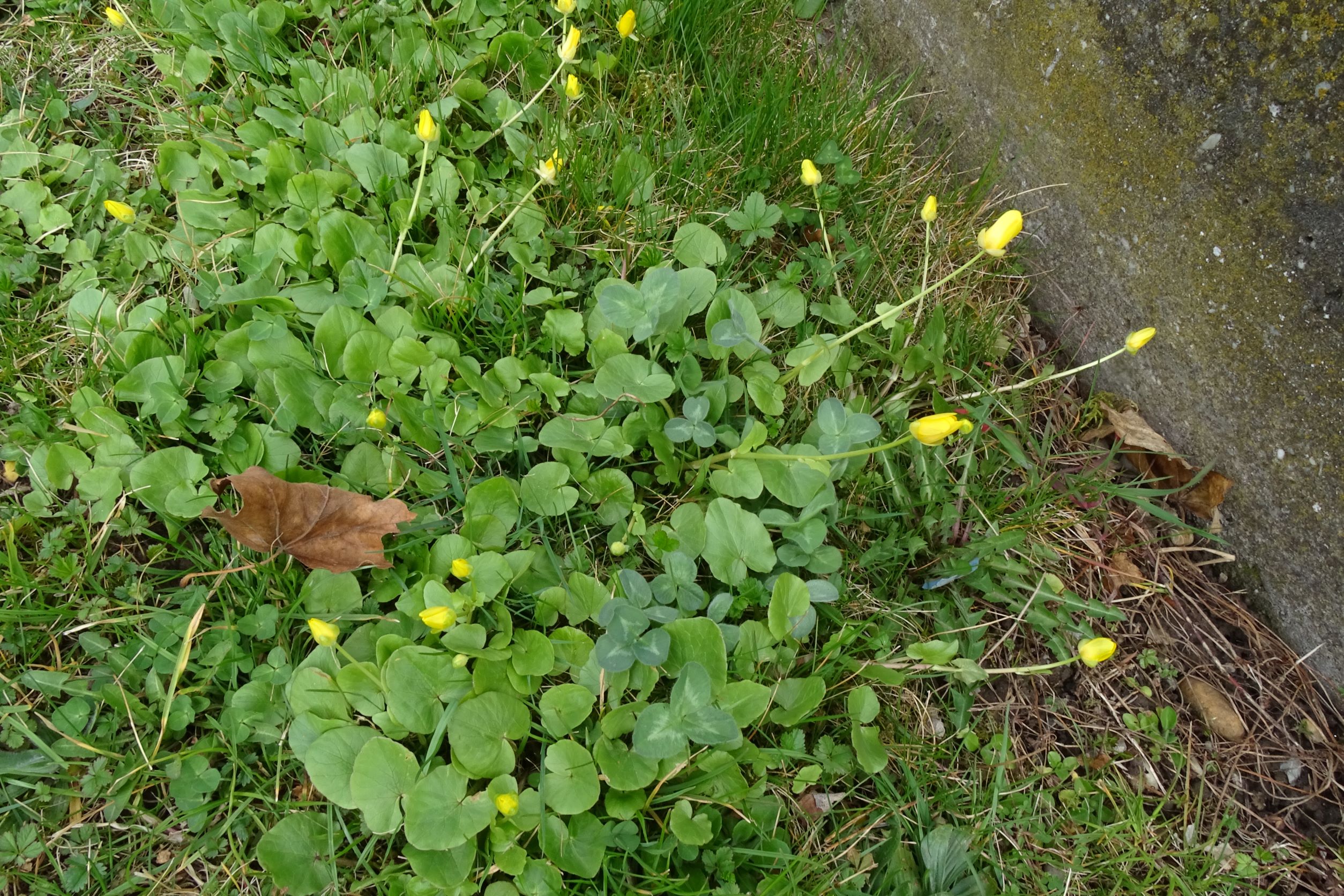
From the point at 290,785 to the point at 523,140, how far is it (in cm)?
166

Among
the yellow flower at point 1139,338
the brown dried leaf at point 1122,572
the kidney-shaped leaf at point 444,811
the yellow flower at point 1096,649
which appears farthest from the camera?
→ the brown dried leaf at point 1122,572

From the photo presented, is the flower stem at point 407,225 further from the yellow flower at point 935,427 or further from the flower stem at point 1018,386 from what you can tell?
the flower stem at point 1018,386

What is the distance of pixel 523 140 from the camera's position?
2213mm

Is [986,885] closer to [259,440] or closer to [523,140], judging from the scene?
[259,440]

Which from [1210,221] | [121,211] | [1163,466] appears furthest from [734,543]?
[121,211]

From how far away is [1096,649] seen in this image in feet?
5.36

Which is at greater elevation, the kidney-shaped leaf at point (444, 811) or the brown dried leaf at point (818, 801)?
the kidney-shaped leaf at point (444, 811)

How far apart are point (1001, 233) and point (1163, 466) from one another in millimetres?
926

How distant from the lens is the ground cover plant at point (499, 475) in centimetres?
153

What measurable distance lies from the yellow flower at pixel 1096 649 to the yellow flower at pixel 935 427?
0.53 meters

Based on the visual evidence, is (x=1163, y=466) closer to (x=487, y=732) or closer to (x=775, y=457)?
(x=775, y=457)

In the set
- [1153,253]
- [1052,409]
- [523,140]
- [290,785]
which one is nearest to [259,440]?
[290,785]

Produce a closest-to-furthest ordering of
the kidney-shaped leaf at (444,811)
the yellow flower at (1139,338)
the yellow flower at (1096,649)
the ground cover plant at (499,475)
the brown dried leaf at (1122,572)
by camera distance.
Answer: the kidney-shaped leaf at (444,811) < the ground cover plant at (499,475) < the yellow flower at (1096,649) < the yellow flower at (1139,338) < the brown dried leaf at (1122,572)

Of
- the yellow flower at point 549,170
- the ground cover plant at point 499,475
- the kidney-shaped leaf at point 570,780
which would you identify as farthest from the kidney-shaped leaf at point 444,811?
the yellow flower at point 549,170
